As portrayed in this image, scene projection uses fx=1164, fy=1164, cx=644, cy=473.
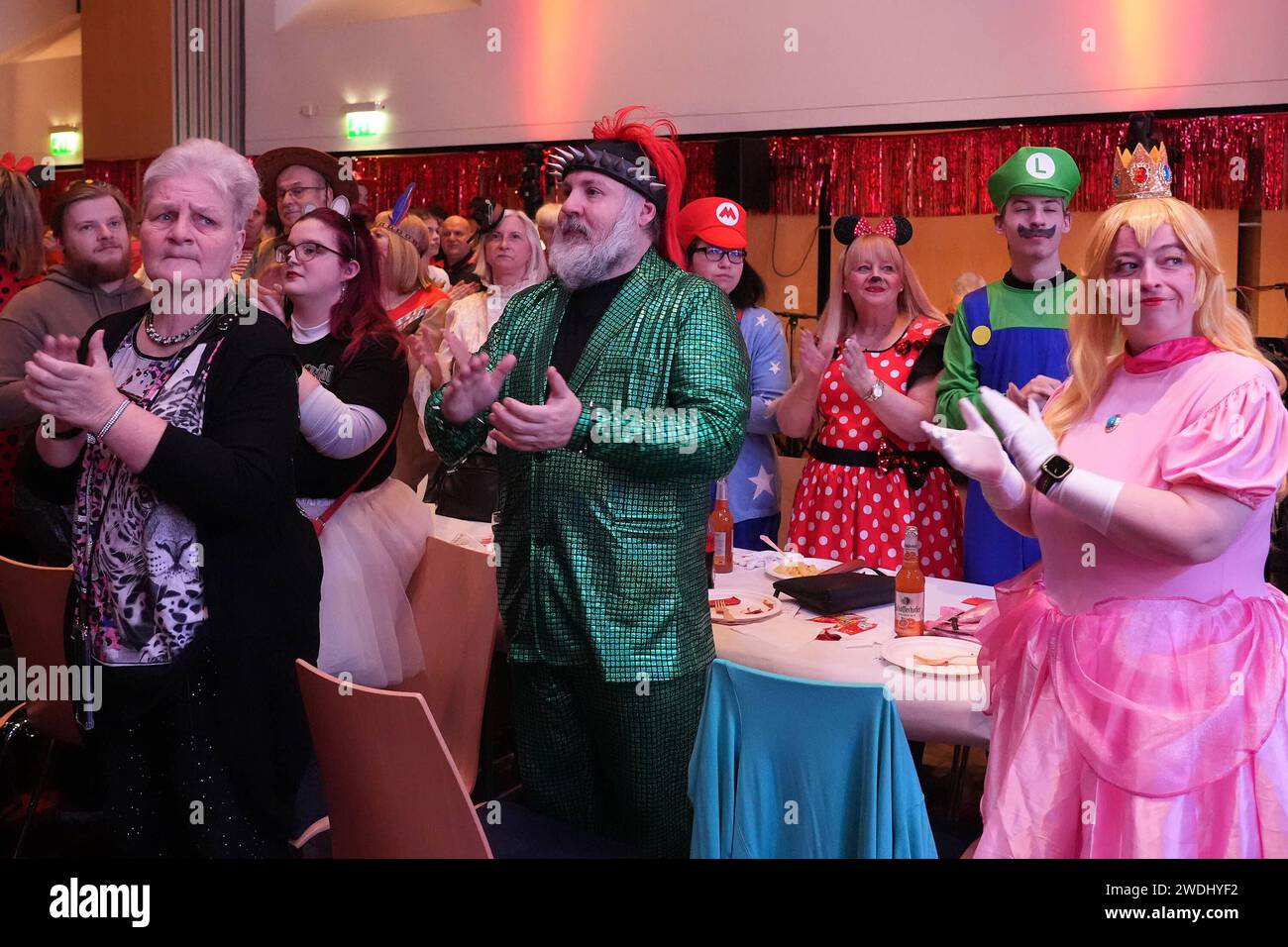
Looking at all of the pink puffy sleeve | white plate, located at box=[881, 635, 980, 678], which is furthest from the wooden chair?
the pink puffy sleeve

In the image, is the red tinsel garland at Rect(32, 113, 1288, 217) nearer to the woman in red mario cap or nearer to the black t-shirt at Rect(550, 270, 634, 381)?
the woman in red mario cap

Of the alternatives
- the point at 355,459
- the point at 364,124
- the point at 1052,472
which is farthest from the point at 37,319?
the point at 364,124

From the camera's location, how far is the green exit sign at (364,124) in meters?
8.12

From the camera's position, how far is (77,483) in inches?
81.0

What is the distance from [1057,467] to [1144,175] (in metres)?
0.72

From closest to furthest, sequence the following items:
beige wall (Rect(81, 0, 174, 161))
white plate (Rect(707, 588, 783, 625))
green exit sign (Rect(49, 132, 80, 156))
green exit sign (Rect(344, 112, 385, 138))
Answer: white plate (Rect(707, 588, 783, 625)), green exit sign (Rect(344, 112, 385, 138)), beige wall (Rect(81, 0, 174, 161)), green exit sign (Rect(49, 132, 80, 156))

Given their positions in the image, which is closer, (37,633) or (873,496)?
(37,633)

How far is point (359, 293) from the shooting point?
300cm

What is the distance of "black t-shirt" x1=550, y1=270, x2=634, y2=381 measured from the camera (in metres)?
2.51

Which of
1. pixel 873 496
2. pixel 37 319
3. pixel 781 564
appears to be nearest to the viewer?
pixel 781 564

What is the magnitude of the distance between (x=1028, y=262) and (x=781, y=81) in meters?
3.70

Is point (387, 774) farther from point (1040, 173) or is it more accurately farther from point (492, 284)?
point (492, 284)

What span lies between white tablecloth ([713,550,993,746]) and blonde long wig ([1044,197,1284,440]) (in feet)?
1.86

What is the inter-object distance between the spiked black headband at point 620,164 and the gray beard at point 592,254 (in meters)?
0.09
